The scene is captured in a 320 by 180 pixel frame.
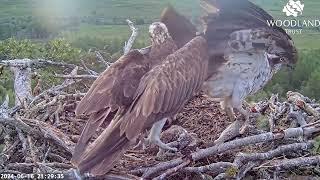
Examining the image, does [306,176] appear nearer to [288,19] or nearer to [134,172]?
[134,172]

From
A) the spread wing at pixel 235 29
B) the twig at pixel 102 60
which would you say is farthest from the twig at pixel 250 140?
the twig at pixel 102 60

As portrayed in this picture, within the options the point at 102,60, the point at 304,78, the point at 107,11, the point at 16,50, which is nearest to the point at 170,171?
the point at 102,60

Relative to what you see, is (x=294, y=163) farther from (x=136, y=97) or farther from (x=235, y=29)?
(x=136, y=97)

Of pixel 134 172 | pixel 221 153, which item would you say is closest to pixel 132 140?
pixel 134 172

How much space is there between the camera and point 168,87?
3.53 metres

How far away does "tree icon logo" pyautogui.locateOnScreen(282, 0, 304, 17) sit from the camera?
5168mm

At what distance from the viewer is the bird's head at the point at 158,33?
12.5ft

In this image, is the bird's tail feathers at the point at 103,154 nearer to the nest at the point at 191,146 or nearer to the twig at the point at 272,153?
the nest at the point at 191,146

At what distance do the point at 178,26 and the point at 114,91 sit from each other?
0.72 meters

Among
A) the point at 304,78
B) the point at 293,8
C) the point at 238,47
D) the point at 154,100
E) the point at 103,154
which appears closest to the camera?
the point at 103,154

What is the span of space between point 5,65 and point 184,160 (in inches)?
65.4

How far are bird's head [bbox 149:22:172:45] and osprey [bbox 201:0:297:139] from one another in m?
0.23

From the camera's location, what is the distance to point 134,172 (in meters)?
3.65

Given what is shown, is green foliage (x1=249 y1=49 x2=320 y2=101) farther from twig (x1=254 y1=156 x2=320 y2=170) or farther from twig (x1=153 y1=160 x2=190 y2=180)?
twig (x1=153 y1=160 x2=190 y2=180)
